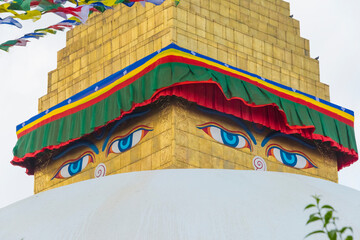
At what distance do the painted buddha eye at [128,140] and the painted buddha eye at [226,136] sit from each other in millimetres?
954

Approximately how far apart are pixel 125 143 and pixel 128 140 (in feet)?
0.26

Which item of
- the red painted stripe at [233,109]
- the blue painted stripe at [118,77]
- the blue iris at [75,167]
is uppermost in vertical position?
the blue painted stripe at [118,77]

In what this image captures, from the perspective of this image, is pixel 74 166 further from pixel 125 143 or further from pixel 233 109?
pixel 233 109

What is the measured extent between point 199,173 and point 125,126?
6.08 m

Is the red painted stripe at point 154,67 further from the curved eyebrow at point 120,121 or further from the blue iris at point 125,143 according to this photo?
the blue iris at point 125,143

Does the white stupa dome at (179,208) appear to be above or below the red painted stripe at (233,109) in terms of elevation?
below

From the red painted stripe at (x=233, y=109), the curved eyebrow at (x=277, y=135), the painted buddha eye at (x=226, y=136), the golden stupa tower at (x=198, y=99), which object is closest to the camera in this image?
the red painted stripe at (x=233, y=109)

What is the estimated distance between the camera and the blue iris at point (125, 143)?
58.5 feet

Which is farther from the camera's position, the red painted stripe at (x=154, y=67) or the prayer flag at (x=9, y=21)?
the red painted stripe at (x=154, y=67)

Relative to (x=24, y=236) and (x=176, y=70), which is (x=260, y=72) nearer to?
(x=176, y=70)

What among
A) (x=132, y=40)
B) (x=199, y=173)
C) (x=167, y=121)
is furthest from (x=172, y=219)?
(x=132, y=40)

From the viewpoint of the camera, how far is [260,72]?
18.7 meters

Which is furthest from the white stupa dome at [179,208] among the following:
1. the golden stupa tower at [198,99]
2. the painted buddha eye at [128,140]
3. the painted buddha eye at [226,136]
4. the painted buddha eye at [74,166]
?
the painted buddha eye at [74,166]

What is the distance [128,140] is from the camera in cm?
1789
